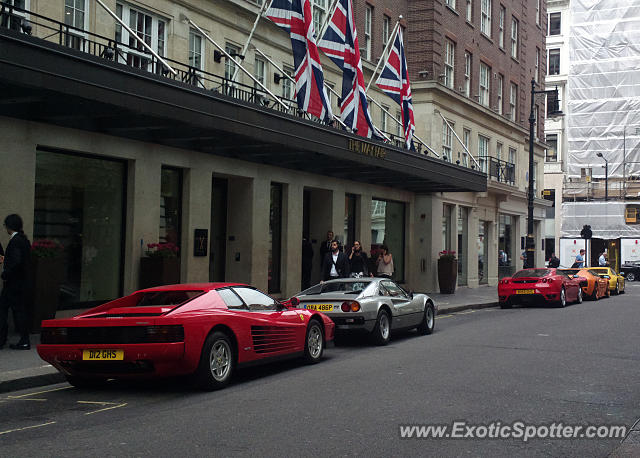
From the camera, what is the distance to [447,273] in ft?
94.7

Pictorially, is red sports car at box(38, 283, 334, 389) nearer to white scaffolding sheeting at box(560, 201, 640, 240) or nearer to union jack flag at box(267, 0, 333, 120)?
union jack flag at box(267, 0, 333, 120)

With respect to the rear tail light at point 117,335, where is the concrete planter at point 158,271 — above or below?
above

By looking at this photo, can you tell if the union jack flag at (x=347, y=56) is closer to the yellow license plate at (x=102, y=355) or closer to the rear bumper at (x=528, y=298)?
the rear bumper at (x=528, y=298)

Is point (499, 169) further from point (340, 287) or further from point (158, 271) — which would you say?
point (340, 287)

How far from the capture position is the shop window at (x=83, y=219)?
14.7 metres

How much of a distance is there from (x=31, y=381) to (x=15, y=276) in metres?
2.48

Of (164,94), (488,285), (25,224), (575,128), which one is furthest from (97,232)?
(575,128)

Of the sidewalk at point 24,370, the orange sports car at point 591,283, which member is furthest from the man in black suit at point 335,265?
the orange sports car at point 591,283

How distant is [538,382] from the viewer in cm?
921

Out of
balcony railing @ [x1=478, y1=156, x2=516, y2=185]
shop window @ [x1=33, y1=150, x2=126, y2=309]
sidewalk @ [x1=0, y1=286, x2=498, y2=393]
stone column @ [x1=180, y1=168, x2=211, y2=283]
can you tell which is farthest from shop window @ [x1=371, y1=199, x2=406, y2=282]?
sidewalk @ [x1=0, y1=286, x2=498, y2=393]

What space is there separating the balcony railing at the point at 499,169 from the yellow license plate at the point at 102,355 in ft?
91.1

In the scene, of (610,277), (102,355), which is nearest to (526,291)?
(610,277)

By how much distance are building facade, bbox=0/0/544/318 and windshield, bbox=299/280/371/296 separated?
141 inches

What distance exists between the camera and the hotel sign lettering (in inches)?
759
